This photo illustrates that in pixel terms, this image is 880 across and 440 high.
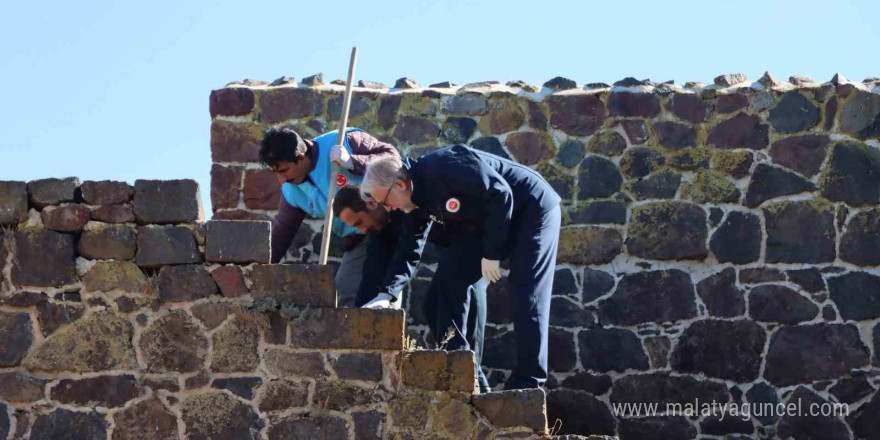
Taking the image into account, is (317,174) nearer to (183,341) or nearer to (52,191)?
(183,341)

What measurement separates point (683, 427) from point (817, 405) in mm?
789

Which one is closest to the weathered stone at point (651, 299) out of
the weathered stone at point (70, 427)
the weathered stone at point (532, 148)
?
the weathered stone at point (532, 148)

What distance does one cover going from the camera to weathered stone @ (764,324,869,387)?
8922 millimetres

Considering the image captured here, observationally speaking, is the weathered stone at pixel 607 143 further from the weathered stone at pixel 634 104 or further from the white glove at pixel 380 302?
the white glove at pixel 380 302

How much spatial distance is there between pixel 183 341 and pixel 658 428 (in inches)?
116

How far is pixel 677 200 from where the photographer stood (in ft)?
30.6

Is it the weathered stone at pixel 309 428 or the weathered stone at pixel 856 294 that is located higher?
the weathered stone at pixel 856 294

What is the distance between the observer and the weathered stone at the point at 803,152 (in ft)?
30.3

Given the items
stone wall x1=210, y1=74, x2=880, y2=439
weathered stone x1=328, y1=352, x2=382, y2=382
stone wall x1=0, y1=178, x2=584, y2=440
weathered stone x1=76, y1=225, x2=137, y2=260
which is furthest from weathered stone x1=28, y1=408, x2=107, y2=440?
stone wall x1=210, y1=74, x2=880, y2=439

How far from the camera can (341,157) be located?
800 cm

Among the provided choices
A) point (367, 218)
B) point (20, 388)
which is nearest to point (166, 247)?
point (20, 388)

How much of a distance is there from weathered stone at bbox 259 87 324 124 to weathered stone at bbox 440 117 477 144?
0.80m

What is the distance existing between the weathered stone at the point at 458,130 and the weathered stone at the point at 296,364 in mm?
2442

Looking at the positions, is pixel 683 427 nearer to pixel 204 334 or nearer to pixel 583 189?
pixel 583 189
